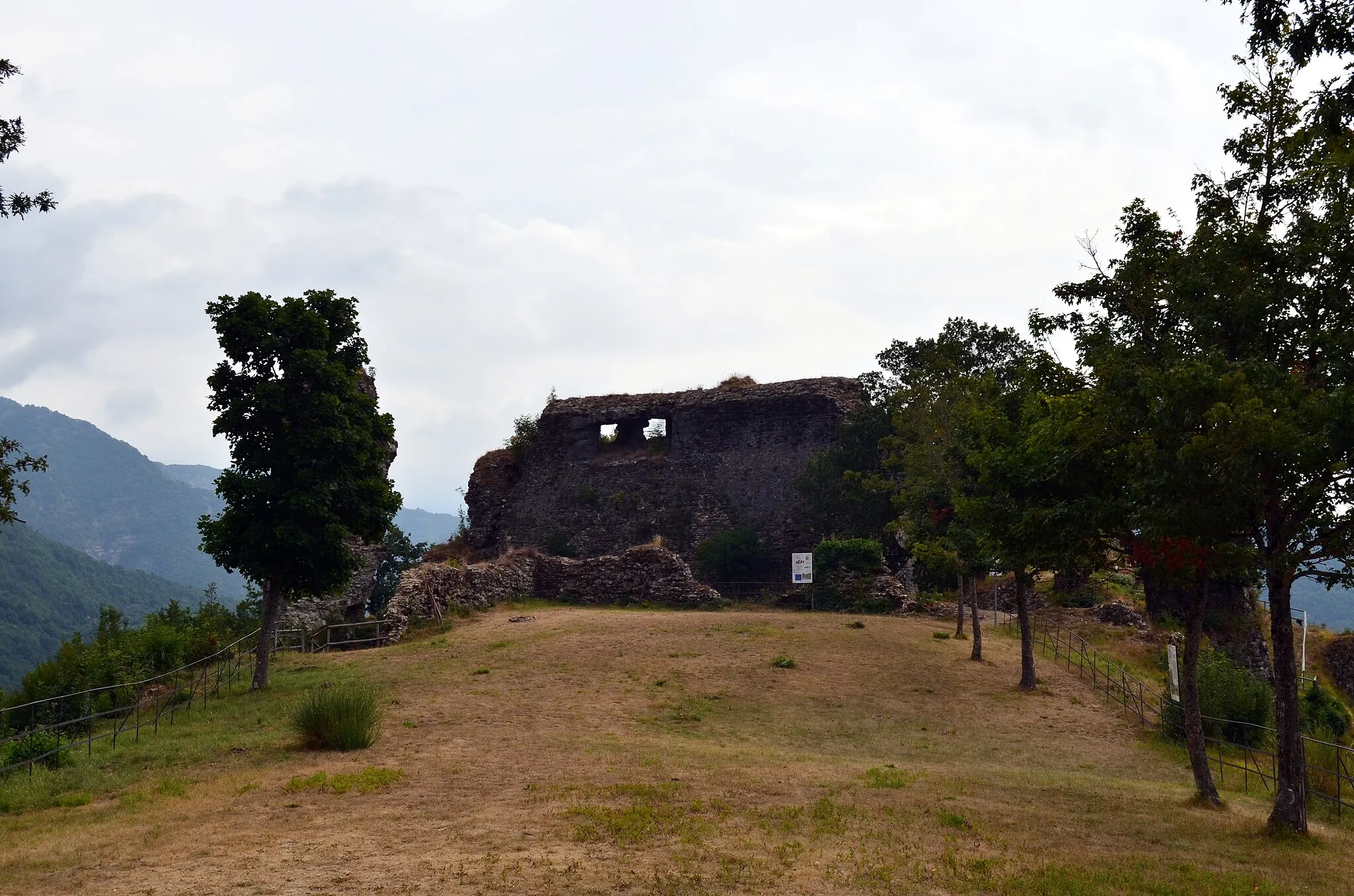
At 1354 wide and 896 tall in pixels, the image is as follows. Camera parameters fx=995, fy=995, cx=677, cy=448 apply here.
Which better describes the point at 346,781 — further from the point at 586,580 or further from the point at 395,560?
the point at 395,560

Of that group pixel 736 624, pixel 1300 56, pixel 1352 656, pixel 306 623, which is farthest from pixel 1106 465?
pixel 1352 656

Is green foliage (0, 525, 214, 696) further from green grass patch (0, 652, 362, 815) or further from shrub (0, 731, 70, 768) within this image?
shrub (0, 731, 70, 768)

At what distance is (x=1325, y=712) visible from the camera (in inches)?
970

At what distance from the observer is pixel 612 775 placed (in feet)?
39.2

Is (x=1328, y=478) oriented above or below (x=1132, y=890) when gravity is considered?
above

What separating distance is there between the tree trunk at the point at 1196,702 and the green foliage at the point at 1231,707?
500 cm

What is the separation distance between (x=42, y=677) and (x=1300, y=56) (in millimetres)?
23295

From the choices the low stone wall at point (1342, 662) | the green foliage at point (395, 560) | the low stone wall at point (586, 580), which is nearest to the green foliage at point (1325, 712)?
the low stone wall at point (1342, 662)

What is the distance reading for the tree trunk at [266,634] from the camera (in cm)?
1884

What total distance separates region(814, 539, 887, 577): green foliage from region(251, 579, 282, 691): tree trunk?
17.2 metres

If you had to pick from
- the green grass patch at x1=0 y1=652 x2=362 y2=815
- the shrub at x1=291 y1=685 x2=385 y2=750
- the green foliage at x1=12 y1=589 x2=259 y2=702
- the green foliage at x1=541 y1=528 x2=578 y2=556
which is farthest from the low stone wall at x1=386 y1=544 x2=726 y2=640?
the shrub at x1=291 y1=685 x2=385 y2=750

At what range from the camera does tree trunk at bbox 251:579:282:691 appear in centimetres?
1884

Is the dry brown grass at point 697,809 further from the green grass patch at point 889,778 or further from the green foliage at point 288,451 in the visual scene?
the green foliage at point 288,451

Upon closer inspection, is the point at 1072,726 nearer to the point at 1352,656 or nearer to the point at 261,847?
the point at 261,847
